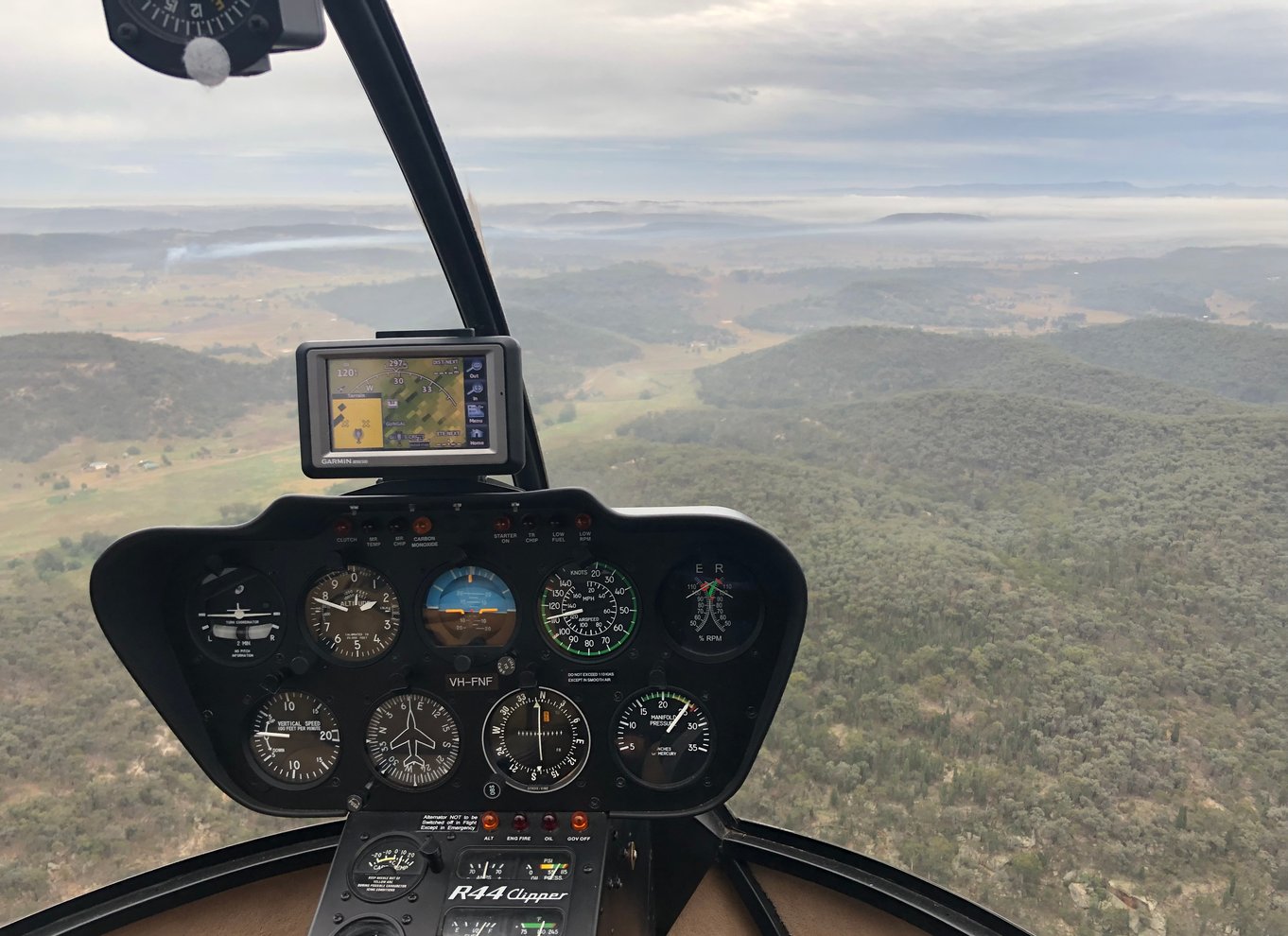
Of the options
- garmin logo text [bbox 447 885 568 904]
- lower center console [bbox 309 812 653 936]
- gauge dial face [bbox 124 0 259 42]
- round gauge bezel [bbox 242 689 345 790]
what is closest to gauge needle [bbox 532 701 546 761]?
lower center console [bbox 309 812 653 936]

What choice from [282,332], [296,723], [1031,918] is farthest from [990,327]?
[296,723]

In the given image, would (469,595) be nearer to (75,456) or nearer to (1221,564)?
(75,456)

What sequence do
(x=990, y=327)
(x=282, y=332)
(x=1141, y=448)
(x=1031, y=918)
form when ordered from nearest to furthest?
(x=1031, y=918), (x=282, y=332), (x=1141, y=448), (x=990, y=327)

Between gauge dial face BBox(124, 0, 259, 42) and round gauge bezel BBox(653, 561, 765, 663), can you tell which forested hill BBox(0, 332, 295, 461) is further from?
gauge dial face BBox(124, 0, 259, 42)

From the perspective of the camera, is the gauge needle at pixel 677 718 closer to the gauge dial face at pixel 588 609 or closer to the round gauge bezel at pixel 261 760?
the gauge dial face at pixel 588 609

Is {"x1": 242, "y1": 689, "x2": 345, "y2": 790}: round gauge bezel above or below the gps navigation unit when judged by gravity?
→ below

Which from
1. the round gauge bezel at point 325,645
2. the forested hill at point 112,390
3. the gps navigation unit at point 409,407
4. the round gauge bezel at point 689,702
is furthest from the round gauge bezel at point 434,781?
the forested hill at point 112,390

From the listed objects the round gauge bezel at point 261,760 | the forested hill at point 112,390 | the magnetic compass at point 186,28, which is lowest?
the round gauge bezel at point 261,760
